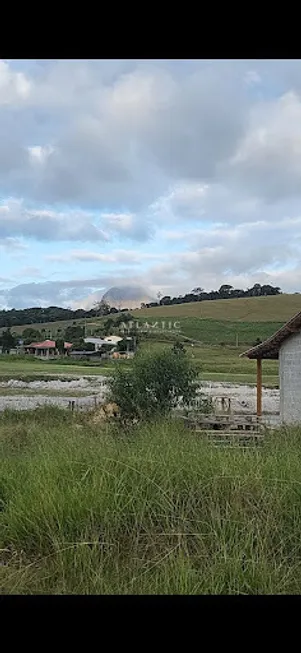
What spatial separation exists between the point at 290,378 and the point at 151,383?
2496 millimetres

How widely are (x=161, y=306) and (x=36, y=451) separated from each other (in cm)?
1774

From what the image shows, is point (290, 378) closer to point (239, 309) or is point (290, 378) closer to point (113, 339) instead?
point (113, 339)

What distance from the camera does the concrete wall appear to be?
1010cm

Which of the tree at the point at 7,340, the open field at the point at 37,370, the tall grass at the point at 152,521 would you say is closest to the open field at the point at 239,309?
the open field at the point at 37,370

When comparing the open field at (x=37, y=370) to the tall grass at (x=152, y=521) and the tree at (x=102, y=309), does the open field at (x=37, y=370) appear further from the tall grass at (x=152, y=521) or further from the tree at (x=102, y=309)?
the tall grass at (x=152, y=521)

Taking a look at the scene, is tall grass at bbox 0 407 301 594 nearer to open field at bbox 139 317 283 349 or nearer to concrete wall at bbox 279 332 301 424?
concrete wall at bbox 279 332 301 424

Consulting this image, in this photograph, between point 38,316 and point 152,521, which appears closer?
point 152,521

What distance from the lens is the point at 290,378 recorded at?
1030 centimetres

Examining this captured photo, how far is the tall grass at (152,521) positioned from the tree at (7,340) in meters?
15.3

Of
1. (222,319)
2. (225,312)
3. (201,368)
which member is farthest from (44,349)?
(201,368)

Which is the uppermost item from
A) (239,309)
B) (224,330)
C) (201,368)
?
(239,309)

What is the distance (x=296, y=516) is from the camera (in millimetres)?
2424

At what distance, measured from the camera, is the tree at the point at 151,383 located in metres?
10.6
